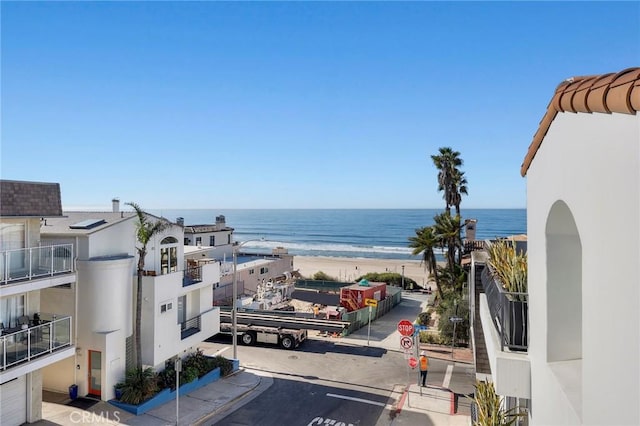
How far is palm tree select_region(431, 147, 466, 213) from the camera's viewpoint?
3597cm

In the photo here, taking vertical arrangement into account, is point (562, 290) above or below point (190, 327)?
above

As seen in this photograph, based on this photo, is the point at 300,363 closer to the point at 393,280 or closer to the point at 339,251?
the point at 393,280

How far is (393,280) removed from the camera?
152 feet

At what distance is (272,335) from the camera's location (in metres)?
25.2

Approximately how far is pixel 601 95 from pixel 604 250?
108 centimetres

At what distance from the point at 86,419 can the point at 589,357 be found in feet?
53.8

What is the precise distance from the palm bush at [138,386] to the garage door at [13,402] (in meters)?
3.07

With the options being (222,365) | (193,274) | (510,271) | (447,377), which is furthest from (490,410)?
(193,274)

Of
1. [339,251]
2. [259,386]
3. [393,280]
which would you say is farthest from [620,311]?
[339,251]

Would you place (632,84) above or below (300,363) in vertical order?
above

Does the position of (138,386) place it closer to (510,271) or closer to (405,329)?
(405,329)

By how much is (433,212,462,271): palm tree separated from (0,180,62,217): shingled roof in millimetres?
24403

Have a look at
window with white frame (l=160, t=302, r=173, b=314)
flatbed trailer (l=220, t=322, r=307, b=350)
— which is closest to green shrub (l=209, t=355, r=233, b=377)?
window with white frame (l=160, t=302, r=173, b=314)

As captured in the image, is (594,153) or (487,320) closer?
(594,153)
